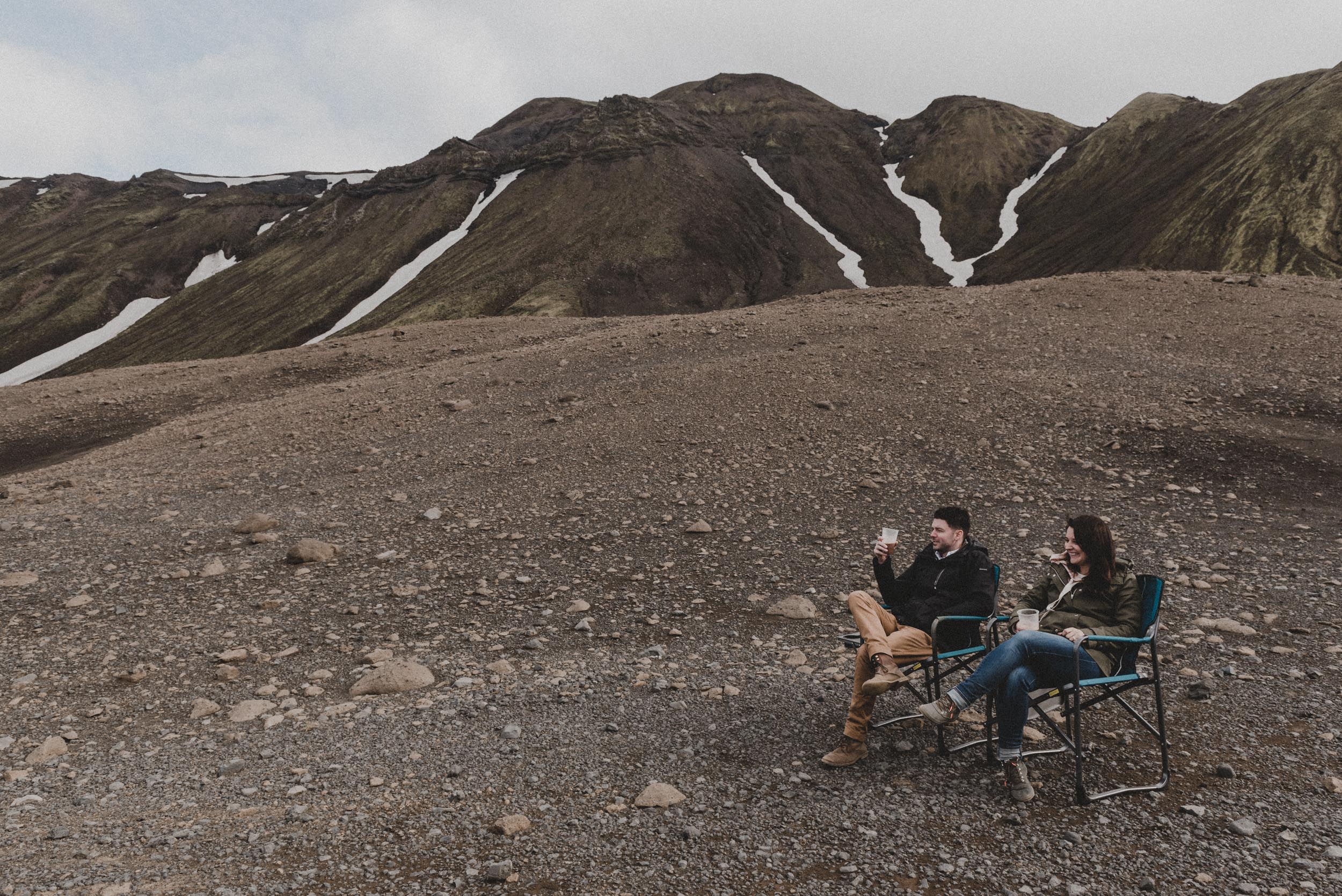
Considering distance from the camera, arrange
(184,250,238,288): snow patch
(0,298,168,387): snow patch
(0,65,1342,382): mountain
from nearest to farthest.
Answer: (0,65,1342,382): mountain, (0,298,168,387): snow patch, (184,250,238,288): snow patch

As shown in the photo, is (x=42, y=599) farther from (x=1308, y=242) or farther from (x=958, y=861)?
(x=1308, y=242)

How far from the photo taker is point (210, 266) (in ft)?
529

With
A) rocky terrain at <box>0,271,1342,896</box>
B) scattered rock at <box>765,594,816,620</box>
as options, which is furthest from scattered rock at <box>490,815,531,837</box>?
scattered rock at <box>765,594,816,620</box>

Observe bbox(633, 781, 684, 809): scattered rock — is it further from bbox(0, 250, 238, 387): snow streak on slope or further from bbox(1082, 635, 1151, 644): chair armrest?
bbox(0, 250, 238, 387): snow streak on slope

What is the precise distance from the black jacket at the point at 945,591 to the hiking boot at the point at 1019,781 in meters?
0.99

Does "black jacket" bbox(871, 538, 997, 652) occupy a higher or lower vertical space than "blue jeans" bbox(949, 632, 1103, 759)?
higher

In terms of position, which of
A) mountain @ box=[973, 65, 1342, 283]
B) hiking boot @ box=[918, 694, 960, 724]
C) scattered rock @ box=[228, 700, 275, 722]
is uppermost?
mountain @ box=[973, 65, 1342, 283]

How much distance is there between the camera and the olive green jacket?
6.00 metres

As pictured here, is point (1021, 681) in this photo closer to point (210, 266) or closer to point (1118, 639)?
point (1118, 639)

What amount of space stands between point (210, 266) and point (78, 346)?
3382cm

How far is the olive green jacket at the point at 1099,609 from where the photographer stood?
6004 mm

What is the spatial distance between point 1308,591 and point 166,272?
19022 cm

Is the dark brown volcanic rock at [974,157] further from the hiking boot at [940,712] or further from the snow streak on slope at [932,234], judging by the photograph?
the hiking boot at [940,712]

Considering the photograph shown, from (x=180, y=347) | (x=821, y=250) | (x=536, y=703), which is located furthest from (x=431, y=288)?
(x=536, y=703)
